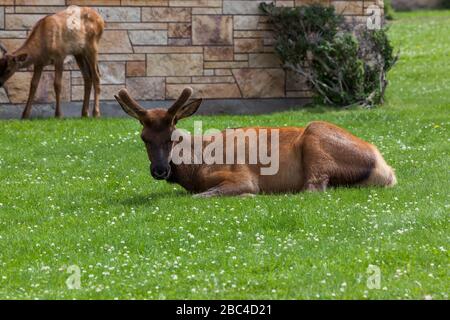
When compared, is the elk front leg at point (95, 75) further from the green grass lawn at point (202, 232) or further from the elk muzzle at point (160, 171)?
the elk muzzle at point (160, 171)

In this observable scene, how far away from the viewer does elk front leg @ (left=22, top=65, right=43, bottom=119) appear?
656 inches

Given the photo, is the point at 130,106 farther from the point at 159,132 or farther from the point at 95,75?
the point at 95,75

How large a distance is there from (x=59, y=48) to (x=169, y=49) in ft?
6.43

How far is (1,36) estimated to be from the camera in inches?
682

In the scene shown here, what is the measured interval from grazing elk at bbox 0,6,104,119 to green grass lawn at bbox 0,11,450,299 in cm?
276

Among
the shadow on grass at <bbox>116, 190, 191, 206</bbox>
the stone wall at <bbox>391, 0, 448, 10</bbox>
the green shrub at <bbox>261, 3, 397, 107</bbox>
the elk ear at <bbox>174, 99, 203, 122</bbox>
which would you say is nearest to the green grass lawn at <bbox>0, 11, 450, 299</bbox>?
the shadow on grass at <bbox>116, 190, 191, 206</bbox>

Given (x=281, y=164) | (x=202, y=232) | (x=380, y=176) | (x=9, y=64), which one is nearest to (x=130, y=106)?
(x=281, y=164)

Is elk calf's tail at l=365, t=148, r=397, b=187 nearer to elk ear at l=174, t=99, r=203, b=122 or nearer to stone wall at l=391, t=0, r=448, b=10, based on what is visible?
elk ear at l=174, t=99, r=203, b=122

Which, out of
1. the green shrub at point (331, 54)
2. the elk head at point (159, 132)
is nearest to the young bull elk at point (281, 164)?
the elk head at point (159, 132)

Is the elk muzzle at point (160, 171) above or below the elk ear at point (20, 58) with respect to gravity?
below

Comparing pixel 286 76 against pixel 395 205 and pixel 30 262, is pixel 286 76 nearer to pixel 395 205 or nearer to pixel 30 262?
pixel 395 205

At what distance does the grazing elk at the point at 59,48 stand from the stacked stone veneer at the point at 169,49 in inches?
22.6

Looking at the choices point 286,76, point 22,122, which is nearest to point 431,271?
point 22,122

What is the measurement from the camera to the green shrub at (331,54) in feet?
57.9
